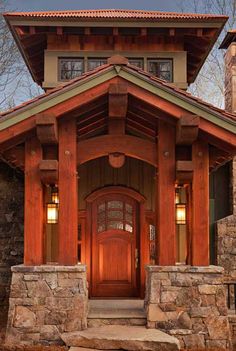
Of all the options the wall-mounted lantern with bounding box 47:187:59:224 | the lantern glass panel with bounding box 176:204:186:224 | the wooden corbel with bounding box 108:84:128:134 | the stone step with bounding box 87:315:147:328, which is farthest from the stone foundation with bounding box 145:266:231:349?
the wall-mounted lantern with bounding box 47:187:59:224

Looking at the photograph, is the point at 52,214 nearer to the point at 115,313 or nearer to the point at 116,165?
the point at 116,165

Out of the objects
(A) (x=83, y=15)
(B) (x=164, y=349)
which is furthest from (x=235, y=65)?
(B) (x=164, y=349)

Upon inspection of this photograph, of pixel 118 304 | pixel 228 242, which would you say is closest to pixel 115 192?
pixel 118 304

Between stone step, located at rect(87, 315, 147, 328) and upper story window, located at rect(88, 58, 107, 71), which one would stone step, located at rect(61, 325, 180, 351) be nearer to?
stone step, located at rect(87, 315, 147, 328)

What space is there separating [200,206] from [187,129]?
1.40 meters

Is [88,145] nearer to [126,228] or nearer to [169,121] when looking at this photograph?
[169,121]

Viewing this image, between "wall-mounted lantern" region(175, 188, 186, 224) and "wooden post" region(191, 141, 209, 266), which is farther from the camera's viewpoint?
"wall-mounted lantern" region(175, 188, 186, 224)

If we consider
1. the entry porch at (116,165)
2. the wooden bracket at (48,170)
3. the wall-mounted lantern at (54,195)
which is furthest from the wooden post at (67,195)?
the wall-mounted lantern at (54,195)

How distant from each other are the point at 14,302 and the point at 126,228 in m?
4.14

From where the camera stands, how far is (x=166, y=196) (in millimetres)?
9055

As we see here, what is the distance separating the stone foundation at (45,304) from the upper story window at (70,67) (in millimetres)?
5813

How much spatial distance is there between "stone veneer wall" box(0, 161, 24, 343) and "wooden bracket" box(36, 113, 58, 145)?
436cm

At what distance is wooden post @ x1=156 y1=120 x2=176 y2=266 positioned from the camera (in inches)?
352

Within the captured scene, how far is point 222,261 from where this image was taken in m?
12.9
